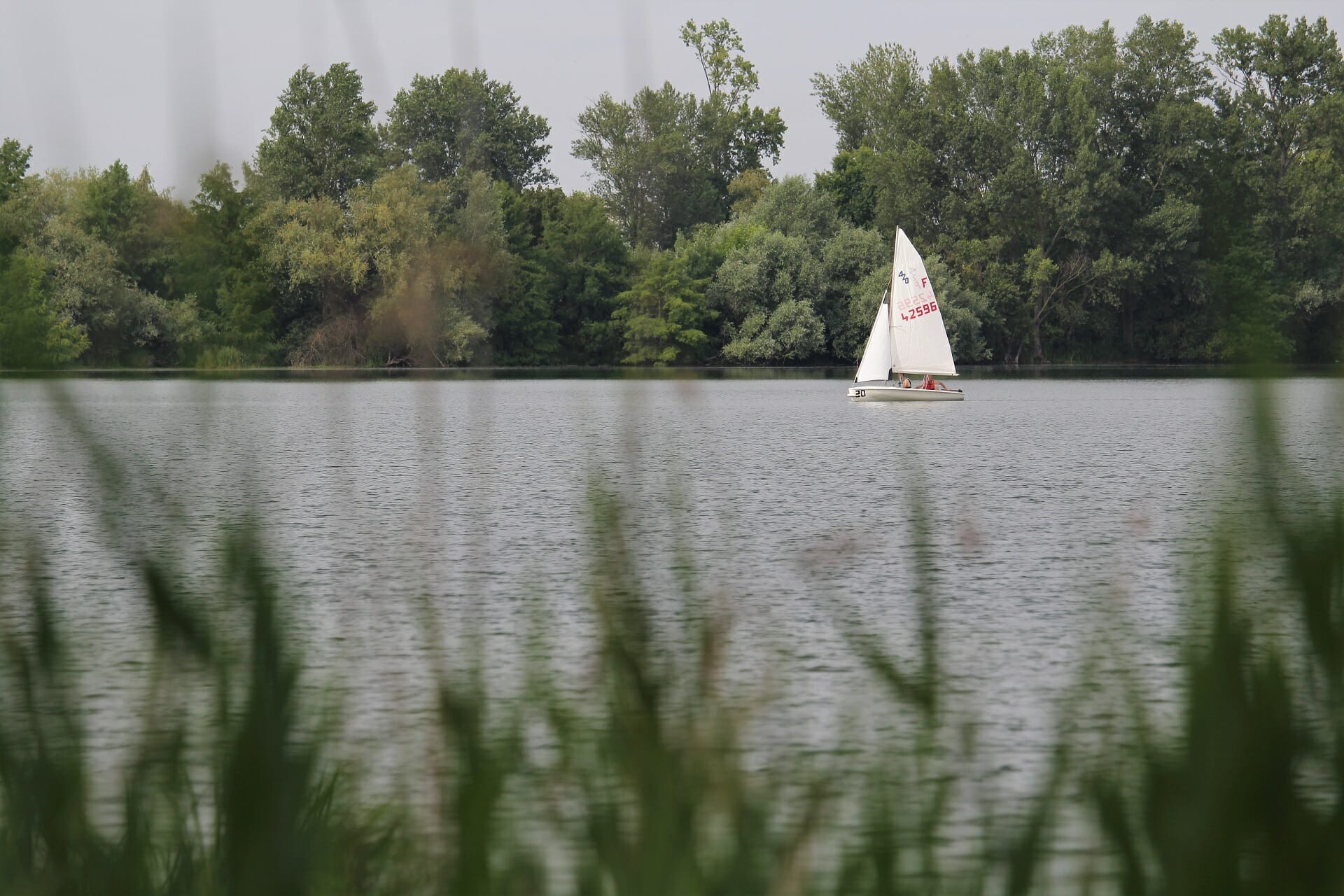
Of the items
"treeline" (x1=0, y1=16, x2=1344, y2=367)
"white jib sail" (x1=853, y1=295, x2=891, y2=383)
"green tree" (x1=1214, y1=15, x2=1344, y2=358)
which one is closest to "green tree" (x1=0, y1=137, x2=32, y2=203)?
"treeline" (x1=0, y1=16, x2=1344, y2=367)

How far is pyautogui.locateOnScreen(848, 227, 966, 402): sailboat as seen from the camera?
48.4 m

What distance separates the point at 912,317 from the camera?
49719 mm

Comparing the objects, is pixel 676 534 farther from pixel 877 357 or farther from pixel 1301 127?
pixel 1301 127

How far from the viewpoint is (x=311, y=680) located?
807cm

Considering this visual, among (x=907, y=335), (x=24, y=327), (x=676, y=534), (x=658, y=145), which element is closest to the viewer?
(x=24, y=327)

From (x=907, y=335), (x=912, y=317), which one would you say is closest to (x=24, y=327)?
(x=912, y=317)

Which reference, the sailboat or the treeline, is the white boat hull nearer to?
the sailboat

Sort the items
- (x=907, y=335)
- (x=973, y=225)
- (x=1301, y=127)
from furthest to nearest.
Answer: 1. (x=973, y=225)
2. (x=1301, y=127)
3. (x=907, y=335)

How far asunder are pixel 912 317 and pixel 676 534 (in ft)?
158

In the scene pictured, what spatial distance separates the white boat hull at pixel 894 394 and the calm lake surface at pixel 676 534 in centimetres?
1234

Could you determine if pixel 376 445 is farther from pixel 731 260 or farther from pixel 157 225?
pixel 731 260

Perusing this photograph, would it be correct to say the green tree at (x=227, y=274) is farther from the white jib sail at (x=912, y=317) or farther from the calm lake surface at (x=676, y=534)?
the white jib sail at (x=912, y=317)

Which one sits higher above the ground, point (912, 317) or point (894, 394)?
point (912, 317)

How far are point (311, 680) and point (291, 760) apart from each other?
5.97 metres
